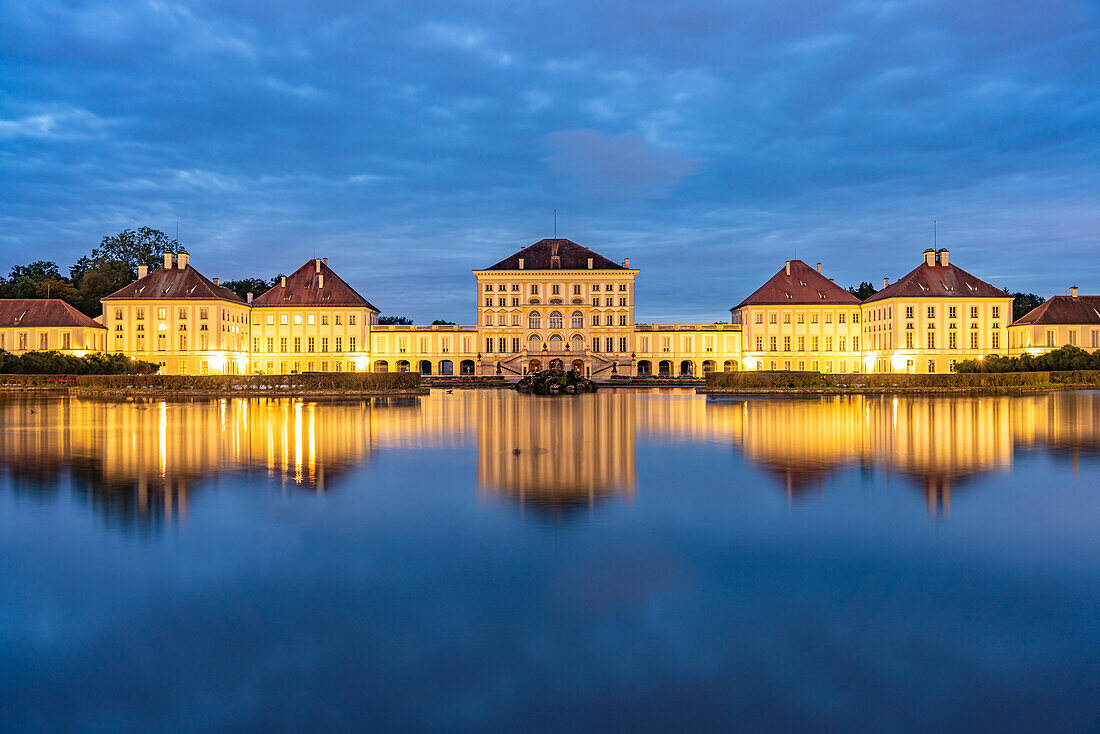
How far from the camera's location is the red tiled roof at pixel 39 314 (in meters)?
72.1

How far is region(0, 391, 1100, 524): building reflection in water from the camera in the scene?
1130 centimetres

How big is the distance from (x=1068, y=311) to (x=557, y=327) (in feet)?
173

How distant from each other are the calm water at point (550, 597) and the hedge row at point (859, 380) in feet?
101

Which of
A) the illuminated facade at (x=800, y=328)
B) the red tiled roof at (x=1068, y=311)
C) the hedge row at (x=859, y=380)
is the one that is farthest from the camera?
the illuminated facade at (x=800, y=328)

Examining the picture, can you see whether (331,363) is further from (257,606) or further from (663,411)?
(257,606)

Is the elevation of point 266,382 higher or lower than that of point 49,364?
lower

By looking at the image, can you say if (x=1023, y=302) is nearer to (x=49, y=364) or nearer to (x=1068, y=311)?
(x=1068, y=311)

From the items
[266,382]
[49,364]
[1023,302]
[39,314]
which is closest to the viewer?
[266,382]

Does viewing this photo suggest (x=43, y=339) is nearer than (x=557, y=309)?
Yes

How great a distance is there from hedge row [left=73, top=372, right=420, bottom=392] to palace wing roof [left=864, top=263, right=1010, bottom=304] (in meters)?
56.5

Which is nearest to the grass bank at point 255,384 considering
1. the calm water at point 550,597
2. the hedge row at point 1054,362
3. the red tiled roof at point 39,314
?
the calm water at point 550,597

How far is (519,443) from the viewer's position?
1694 centimetres

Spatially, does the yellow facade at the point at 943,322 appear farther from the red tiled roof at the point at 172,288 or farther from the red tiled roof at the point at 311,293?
the red tiled roof at the point at 172,288

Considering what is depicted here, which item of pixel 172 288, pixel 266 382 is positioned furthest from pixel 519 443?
pixel 172 288
